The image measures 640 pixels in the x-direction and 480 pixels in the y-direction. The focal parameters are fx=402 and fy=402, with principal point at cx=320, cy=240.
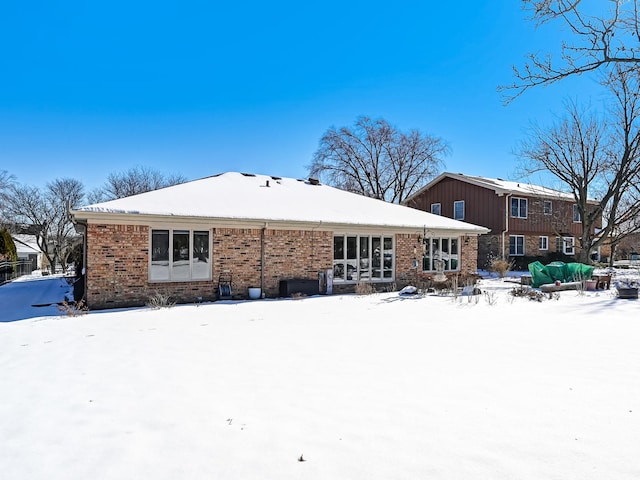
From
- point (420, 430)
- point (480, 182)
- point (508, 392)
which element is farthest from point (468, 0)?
point (480, 182)

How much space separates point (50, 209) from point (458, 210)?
4009 cm

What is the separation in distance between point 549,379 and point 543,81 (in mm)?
7419

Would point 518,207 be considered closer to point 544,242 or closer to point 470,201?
point 470,201

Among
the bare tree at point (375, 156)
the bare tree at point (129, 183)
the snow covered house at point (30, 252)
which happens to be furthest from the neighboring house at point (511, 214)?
the snow covered house at point (30, 252)

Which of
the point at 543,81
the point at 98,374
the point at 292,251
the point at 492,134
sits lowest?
the point at 98,374

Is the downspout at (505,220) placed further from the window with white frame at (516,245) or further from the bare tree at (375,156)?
the bare tree at (375,156)

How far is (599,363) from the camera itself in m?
5.72

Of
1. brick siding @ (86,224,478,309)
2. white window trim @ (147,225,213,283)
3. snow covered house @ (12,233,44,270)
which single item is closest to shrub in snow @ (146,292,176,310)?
brick siding @ (86,224,478,309)

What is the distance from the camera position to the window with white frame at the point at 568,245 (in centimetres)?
3006

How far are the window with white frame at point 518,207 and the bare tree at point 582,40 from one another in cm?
1897

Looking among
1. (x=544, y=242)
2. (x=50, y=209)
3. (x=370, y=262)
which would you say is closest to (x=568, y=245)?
(x=544, y=242)

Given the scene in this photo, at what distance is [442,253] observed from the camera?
17281mm

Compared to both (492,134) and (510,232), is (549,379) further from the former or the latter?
(510,232)

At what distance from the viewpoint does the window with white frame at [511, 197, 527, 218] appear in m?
27.0
